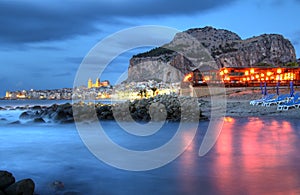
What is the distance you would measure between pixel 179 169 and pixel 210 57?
5084 inches

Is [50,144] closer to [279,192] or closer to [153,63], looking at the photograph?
[279,192]

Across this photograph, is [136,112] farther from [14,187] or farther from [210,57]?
[210,57]

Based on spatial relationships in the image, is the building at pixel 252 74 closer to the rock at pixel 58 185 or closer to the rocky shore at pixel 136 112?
the rocky shore at pixel 136 112

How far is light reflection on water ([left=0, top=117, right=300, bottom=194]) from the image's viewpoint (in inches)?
255

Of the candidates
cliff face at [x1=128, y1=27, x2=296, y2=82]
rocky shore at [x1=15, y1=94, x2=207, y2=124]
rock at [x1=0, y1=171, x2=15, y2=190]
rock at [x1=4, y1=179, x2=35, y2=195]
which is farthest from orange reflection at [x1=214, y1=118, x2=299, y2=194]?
cliff face at [x1=128, y1=27, x2=296, y2=82]

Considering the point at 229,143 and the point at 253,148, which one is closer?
the point at 253,148

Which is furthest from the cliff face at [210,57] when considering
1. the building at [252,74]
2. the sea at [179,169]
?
the sea at [179,169]

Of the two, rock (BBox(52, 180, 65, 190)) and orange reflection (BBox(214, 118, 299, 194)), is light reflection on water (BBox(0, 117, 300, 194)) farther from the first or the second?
rock (BBox(52, 180, 65, 190))

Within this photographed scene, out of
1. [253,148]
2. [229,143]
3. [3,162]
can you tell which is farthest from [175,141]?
[3,162]

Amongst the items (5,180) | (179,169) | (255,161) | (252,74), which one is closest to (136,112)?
(255,161)

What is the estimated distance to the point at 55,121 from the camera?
2389 cm

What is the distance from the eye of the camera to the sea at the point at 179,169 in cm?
645

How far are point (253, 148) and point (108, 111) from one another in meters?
16.5

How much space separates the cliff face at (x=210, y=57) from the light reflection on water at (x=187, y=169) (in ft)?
364
